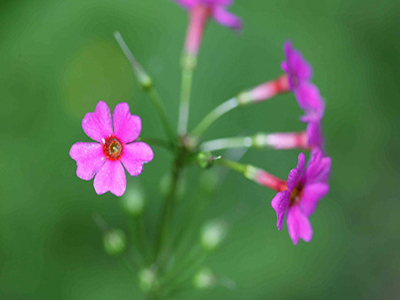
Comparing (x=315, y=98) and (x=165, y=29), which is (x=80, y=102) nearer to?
(x=165, y=29)

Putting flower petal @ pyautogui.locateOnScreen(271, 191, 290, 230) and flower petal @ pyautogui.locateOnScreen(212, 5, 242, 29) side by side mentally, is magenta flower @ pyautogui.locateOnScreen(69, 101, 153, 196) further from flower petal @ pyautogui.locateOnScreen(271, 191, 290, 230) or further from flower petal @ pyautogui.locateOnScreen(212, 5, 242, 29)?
flower petal @ pyautogui.locateOnScreen(212, 5, 242, 29)

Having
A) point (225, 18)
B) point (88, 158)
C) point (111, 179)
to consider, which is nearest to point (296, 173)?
point (111, 179)

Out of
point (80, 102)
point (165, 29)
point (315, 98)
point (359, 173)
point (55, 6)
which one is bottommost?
point (315, 98)

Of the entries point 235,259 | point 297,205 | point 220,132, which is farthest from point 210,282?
point 220,132

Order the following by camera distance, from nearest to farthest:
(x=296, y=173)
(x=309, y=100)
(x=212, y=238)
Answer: (x=296, y=173)
(x=309, y=100)
(x=212, y=238)

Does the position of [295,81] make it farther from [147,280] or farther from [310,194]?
[147,280]

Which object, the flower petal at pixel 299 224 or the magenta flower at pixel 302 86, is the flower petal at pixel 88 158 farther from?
the magenta flower at pixel 302 86
